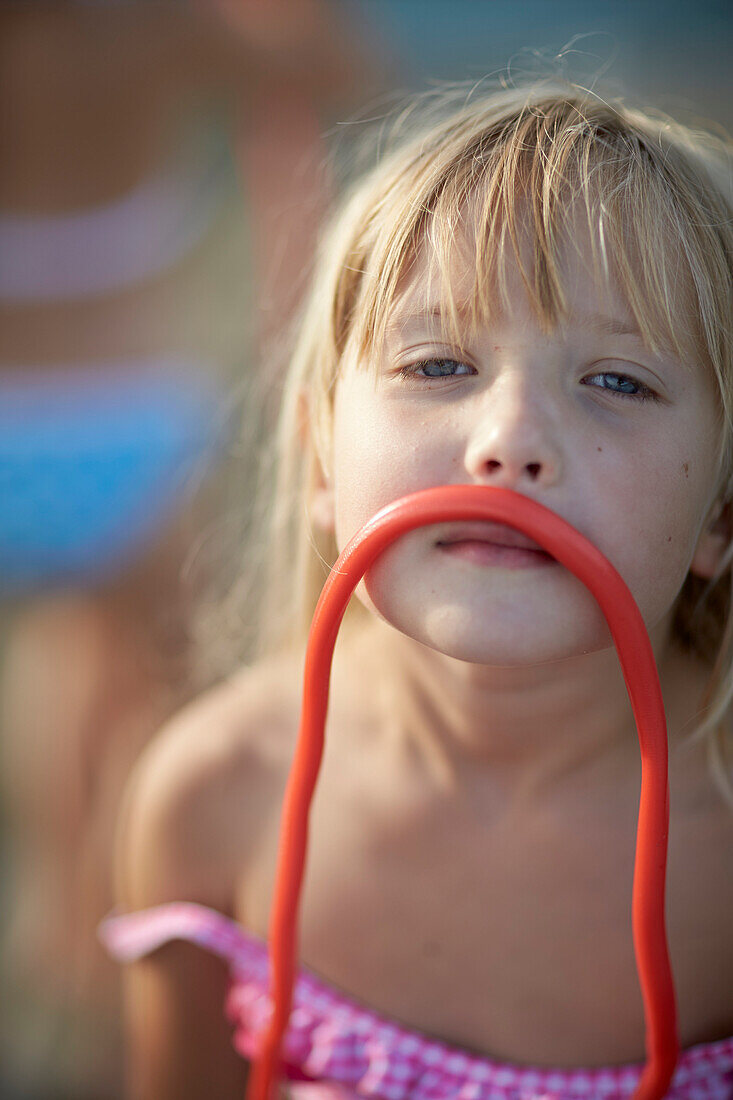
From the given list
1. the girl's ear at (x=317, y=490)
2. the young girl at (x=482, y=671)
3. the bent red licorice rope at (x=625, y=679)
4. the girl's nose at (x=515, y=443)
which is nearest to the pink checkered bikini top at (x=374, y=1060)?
the young girl at (x=482, y=671)

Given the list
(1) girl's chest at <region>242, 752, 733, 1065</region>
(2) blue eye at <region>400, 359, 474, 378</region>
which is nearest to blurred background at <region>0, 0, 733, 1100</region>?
(2) blue eye at <region>400, 359, 474, 378</region>

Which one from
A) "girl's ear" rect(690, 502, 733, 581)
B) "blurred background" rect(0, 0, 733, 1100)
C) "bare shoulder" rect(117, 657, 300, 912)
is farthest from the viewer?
"blurred background" rect(0, 0, 733, 1100)

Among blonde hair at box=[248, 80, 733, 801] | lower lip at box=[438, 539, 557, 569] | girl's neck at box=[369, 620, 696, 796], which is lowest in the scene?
girl's neck at box=[369, 620, 696, 796]

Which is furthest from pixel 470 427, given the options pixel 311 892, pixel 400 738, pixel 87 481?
pixel 87 481

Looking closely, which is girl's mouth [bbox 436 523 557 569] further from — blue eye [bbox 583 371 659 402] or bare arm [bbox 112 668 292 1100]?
bare arm [bbox 112 668 292 1100]

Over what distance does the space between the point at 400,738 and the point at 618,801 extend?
208 mm

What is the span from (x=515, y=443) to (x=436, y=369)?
0.11 meters

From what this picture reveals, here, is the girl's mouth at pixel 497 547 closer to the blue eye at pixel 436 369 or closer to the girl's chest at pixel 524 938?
the blue eye at pixel 436 369

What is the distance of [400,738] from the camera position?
0.93 metres

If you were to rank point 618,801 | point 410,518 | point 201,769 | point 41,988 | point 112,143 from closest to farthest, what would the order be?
point 410,518 → point 618,801 → point 201,769 → point 41,988 → point 112,143

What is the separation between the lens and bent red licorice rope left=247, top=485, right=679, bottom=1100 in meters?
0.59

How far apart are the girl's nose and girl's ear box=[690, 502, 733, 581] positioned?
0.84 feet

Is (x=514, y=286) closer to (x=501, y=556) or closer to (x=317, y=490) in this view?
(x=501, y=556)

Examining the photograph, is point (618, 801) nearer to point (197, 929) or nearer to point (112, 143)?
point (197, 929)
